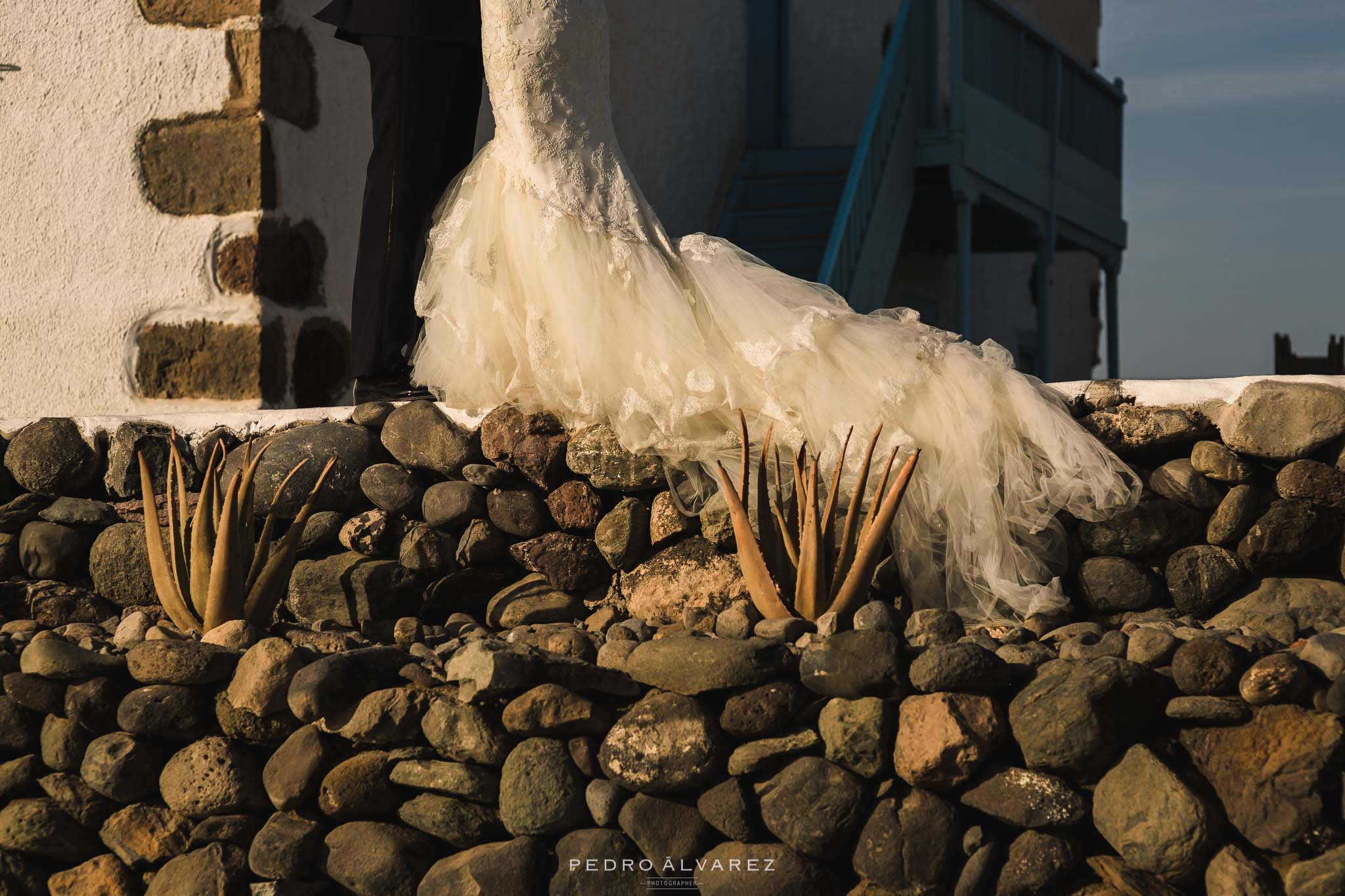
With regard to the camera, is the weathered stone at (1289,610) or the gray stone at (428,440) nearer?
the weathered stone at (1289,610)

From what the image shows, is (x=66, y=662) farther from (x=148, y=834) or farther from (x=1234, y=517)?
(x=1234, y=517)

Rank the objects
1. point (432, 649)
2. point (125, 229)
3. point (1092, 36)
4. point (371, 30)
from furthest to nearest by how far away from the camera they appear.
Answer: point (1092, 36), point (125, 229), point (371, 30), point (432, 649)

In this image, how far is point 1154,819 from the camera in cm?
173

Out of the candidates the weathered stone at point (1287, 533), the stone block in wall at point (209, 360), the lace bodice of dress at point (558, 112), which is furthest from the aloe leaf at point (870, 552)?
the stone block in wall at point (209, 360)

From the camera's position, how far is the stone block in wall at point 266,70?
3473 millimetres

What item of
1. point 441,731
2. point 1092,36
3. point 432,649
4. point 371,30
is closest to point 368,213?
point 371,30

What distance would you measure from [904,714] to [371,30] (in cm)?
197

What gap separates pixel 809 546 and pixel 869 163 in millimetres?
3591

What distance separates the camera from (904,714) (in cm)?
187

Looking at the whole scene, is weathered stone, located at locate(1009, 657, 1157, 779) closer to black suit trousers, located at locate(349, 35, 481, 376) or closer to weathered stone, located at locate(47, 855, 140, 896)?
weathered stone, located at locate(47, 855, 140, 896)

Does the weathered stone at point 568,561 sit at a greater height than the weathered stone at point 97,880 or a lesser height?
greater

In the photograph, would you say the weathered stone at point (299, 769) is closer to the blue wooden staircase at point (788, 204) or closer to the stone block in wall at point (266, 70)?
the stone block in wall at point (266, 70)

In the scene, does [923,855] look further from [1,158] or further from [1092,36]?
[1092,36]

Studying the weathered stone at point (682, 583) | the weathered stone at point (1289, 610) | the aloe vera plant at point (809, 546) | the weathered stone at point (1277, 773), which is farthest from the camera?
the weathered stone at point (682, 583)
